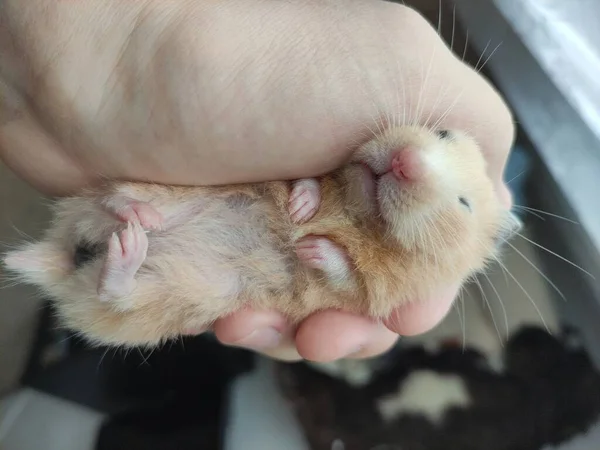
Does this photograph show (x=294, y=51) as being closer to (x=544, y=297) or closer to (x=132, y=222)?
(x=132, y=222)

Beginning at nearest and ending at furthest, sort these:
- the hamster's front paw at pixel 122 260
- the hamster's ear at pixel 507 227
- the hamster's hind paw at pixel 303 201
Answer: the hamster's front paw at pixel 122 260
the hamster's hind paw at pixel 303 201
the hamster's ear at pixel 507 227

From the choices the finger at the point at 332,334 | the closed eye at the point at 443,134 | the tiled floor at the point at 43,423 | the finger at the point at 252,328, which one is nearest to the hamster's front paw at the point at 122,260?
the finger at the point at 252,328

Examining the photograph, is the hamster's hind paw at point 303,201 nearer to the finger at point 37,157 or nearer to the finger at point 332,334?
the finger at point 332,334

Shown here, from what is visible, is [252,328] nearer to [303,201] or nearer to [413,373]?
[303,201]

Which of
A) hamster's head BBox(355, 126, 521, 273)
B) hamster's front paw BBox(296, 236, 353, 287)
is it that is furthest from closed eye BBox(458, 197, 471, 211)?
hamster's front paw BBox(296, 236, 353, 287)

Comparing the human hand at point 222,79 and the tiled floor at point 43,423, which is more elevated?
the human hand at point 222,79

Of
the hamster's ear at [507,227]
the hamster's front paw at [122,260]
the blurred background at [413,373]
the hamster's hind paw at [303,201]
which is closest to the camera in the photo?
the hamster's front paw at [122,260]

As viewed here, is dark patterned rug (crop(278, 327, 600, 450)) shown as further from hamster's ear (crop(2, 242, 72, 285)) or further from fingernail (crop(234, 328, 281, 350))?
hamster's ear (crop(2, 242, 72, 285))
